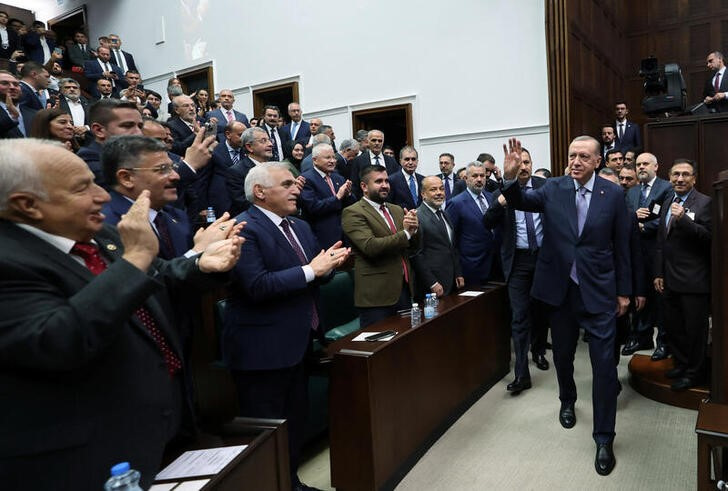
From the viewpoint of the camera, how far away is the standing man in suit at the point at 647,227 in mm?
4168

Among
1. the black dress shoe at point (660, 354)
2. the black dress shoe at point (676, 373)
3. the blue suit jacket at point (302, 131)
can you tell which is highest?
the blue suit jacket at point (302, 131)

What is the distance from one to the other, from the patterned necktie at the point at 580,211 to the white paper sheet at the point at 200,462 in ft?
6.29

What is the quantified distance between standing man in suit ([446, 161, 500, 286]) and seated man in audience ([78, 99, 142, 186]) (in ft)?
7.66

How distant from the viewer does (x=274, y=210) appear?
7.16 ft

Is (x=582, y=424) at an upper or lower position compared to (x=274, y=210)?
lower

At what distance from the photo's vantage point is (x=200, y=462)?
1403mm

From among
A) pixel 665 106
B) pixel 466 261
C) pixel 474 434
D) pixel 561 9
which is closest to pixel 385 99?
pixel 561 9

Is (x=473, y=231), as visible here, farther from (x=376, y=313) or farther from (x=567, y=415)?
(x=567, y=415)

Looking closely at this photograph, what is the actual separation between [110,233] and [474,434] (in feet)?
7.50

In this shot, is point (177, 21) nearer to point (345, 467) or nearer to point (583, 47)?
point (583, 47)

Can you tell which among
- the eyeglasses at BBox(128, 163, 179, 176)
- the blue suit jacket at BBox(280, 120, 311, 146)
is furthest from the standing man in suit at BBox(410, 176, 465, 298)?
the blue suit jacket at BBox(280, 120, 311, 146)

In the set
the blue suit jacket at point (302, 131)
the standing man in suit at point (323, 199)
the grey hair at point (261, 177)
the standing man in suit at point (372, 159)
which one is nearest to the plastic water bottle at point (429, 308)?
the grey hair at point (261, 177)

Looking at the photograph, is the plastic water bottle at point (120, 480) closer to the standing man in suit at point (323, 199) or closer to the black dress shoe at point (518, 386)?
the black dress shoe at point (518, 386)

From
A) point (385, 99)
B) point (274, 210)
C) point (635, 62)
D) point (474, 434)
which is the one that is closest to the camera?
point (274, 210)
